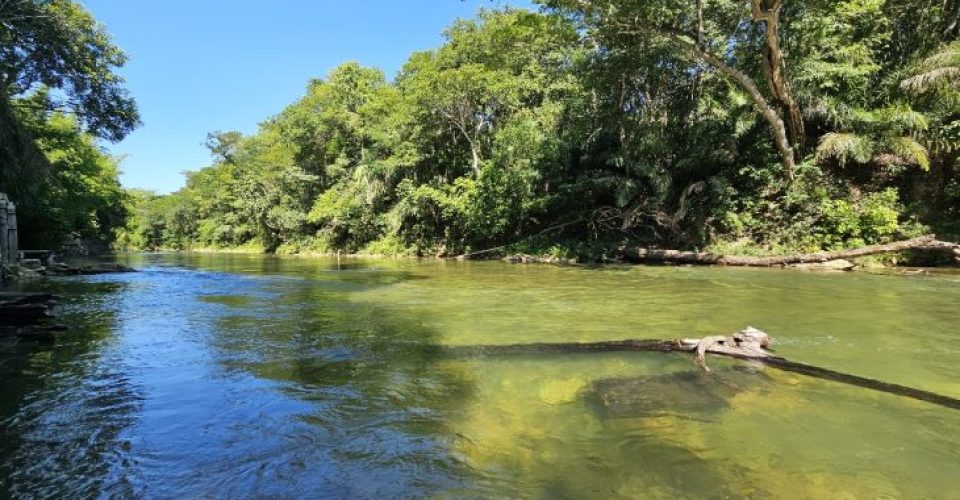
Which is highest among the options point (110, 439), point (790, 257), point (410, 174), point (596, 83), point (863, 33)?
point (863, 33)

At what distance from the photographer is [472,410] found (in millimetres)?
5047

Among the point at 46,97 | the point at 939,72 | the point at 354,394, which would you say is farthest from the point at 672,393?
the point at 46,97

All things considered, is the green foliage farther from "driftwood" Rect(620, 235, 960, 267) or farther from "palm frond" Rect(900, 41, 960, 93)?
"driftwood" Rect(620, 235, 960, 267)

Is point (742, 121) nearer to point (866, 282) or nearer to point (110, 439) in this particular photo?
point (866, 282)

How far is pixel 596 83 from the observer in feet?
73.8

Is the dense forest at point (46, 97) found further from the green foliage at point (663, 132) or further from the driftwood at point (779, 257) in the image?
the driftwood at point (779, 257)

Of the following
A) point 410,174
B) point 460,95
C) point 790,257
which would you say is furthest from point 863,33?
point 410,174

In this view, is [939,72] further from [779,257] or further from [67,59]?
[67,59]

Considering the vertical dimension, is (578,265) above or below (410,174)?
below

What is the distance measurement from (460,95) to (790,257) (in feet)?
56.3

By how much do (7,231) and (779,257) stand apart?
26110 mm

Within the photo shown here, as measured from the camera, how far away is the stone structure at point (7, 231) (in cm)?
1680

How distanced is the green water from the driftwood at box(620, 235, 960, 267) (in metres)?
6.68

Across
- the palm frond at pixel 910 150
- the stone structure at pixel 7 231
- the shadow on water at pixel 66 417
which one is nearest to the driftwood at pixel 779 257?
the palm frond at pixel 910 150
